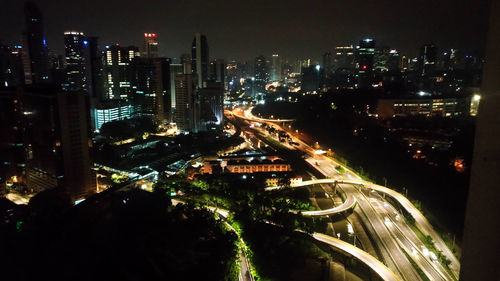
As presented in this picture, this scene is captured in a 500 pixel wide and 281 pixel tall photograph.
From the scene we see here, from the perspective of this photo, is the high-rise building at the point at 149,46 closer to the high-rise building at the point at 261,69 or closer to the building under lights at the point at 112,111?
the building under lights at the point at 112,111

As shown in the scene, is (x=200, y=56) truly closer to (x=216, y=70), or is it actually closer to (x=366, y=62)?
(x=216, y=70)

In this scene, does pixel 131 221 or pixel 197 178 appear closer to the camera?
pixel 131 221

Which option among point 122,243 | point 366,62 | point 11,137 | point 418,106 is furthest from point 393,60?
point 122,243

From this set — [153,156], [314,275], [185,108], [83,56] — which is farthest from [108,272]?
[83,56]

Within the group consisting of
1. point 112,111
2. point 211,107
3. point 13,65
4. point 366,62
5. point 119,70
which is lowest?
point 112,111

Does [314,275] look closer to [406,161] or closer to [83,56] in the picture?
[406,161]

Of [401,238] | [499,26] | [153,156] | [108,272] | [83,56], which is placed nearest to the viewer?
[499,26]

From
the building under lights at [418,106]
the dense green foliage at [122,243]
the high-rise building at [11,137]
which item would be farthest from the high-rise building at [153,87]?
the building under lights at [418,106]
